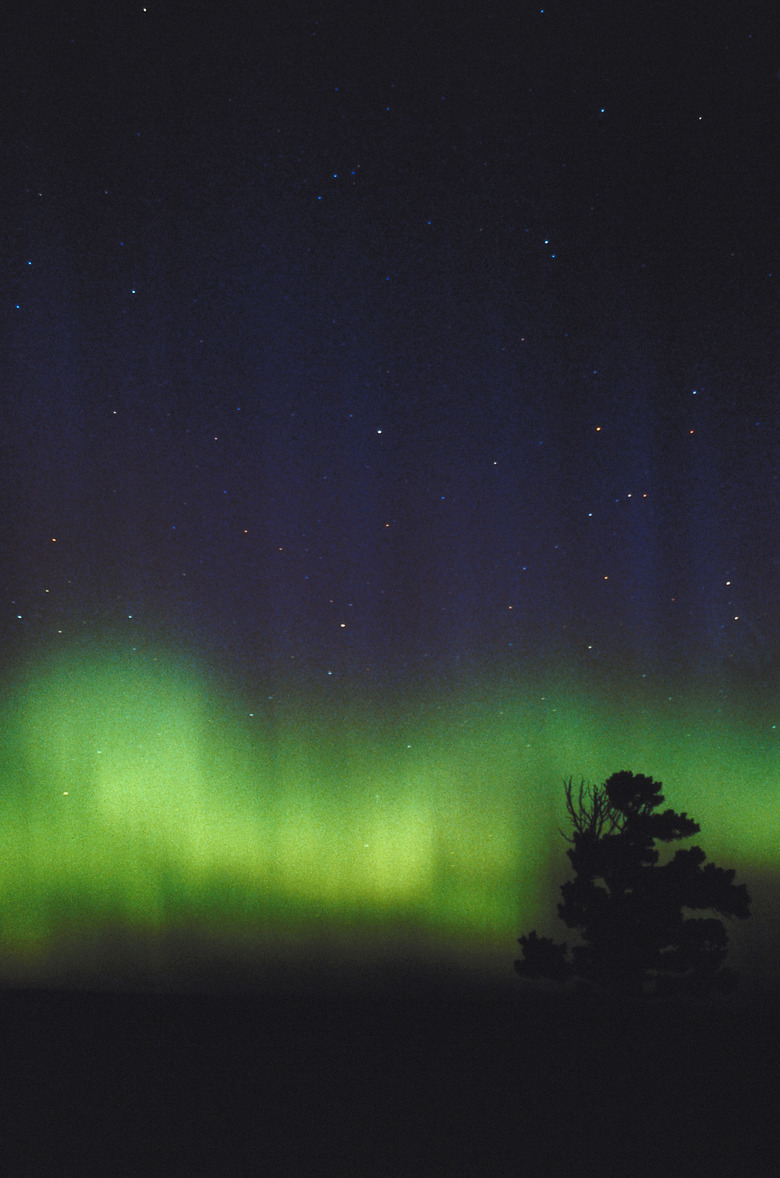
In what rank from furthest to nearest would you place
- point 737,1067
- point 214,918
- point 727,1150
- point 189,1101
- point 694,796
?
point 214,918 < point 694,796 < point 737,1067 < point 189,1101 < point 727,1150

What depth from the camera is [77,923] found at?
6797 mm

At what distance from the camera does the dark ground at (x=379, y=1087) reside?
4562 millimetres

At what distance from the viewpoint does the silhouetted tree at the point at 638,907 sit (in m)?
5.38

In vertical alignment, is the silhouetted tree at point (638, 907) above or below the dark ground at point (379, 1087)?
above

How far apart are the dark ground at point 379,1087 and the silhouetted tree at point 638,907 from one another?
459 millimetres

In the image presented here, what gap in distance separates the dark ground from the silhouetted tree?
0.46 meters

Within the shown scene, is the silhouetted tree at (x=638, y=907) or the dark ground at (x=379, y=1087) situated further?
the silhouetted tree at (x=638, y=907)

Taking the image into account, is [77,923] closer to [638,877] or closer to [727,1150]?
[638,877]

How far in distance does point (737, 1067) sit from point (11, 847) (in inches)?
236

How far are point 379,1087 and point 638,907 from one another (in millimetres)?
2242

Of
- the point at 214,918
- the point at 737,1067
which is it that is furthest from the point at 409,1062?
the point at 737,1067

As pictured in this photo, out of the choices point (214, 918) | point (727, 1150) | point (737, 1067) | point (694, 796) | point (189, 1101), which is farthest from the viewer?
point (214, 918)

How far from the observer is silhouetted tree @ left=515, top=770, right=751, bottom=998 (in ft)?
17.7

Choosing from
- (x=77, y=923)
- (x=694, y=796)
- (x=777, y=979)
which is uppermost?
(x=694, y=796)
